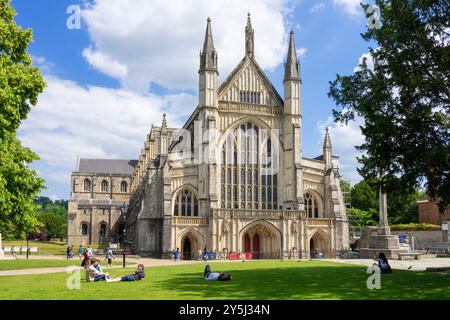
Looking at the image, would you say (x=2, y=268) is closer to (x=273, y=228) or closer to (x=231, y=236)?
(x=231, y=236)

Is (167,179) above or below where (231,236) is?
above

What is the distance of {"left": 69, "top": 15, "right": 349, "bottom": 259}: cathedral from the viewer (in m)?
47.9

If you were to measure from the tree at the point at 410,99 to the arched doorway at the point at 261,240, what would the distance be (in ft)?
91.4

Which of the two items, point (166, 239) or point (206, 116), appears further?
point (206, 116)

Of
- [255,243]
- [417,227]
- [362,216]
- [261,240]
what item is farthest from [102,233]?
[417,227]

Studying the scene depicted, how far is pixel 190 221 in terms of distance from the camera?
47.3m

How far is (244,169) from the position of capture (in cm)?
5144

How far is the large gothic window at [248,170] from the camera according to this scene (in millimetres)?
50656

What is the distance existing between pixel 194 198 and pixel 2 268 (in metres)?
22.5

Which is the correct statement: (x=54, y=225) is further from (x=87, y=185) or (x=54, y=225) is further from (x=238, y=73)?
(x=238, y=73)

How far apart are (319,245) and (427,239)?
1418 cm

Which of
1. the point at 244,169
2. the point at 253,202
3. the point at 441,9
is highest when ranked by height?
the point at 441,9

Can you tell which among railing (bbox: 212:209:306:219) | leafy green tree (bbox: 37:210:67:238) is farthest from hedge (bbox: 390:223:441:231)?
leafy green tree (bbox: 37:210:67:238)
